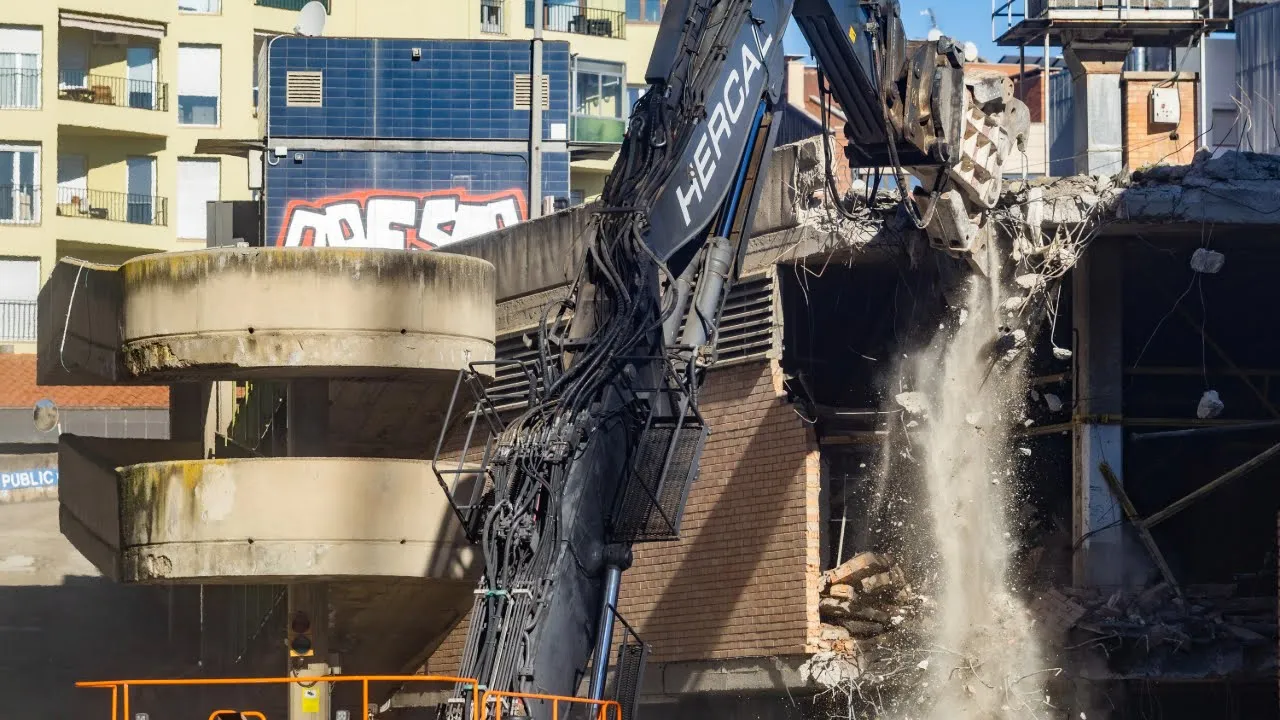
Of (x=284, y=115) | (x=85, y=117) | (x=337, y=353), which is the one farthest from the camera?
(x=85, y=117)

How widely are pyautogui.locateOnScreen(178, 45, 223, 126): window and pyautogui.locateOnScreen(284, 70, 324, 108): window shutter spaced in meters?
19.4

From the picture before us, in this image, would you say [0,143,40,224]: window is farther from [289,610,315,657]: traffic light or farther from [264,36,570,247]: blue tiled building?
[289,610,315,657]: traffic light

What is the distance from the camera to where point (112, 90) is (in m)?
57.7

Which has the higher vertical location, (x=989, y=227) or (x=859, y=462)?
(x=989, y=227)

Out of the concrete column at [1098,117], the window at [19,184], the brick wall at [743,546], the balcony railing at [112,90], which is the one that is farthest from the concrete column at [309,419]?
the balcony railing at [112,90]

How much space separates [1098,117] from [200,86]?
130 feet

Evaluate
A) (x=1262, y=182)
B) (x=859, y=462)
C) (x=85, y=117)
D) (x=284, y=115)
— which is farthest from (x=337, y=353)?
(x=85, y=117)

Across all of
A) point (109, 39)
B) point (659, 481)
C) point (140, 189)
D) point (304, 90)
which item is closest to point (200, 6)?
point (109, 39)

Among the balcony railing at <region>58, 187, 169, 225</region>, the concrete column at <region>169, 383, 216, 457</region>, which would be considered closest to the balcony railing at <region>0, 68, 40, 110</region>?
the balcony railing at <region>58, 187, 169, 225</region>

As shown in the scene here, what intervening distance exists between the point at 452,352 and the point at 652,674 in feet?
14.9

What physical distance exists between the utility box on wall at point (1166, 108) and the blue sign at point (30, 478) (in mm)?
36655

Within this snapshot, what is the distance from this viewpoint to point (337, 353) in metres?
21.6

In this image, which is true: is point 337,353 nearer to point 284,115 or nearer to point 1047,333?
point 1047,333

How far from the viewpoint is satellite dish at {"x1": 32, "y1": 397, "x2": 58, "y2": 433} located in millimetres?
53094
